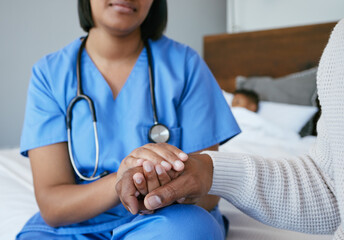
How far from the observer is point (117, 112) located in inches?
35.5

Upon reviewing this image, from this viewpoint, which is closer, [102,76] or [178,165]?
[178,165]

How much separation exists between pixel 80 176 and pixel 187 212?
0.33 metres

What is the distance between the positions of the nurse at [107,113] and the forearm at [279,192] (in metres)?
0.19

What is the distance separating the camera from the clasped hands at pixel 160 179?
0.57 meters

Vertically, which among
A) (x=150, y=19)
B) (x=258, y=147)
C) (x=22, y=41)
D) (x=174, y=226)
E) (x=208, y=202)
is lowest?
(x=258, y=147)

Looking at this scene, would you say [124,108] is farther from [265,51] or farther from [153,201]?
[265,51]

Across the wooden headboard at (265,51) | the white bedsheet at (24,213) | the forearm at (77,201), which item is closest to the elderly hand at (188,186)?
the forearm at (77,201)

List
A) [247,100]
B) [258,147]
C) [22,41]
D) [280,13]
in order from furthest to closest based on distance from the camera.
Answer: [280,13]
[22,41]
[247,100]
[258,147]

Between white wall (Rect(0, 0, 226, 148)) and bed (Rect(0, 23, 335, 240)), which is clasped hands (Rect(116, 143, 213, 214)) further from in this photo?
white wall (Rect(0, 0, 226, 148))

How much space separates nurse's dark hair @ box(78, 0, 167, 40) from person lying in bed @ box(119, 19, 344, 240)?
0.50 metres

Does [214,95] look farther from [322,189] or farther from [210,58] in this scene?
[210,58]

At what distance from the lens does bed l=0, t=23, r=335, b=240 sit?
38.2 inches

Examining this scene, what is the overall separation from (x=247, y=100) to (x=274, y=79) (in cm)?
35

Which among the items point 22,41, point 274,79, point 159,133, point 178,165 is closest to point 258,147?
point 274,79
